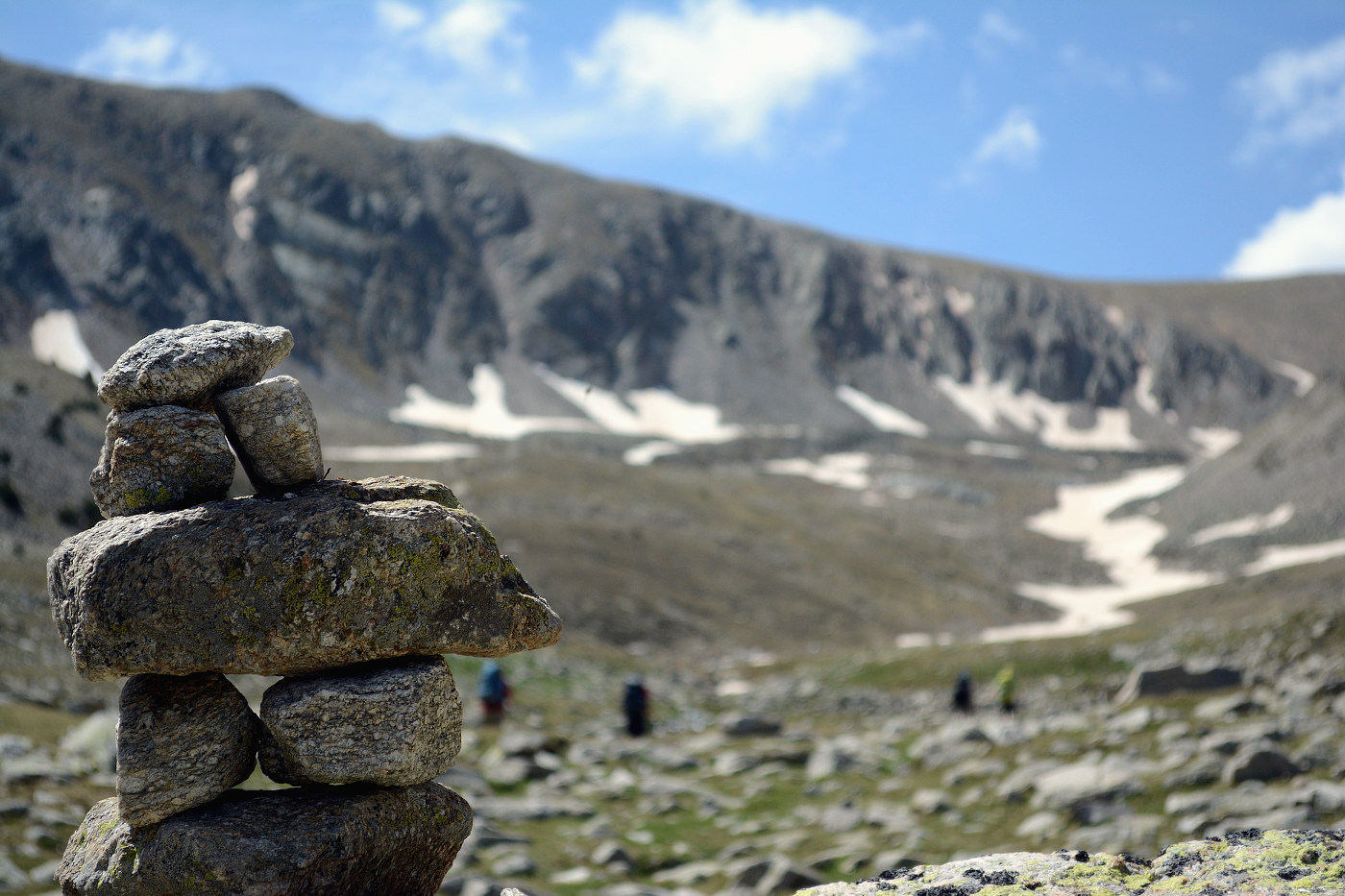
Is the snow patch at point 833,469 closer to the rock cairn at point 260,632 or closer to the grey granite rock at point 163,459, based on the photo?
the rock cairn at point 260,632

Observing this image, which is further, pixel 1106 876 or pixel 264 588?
pixel 264 588

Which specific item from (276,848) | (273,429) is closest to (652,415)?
(273,429)

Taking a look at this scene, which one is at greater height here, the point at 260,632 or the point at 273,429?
the point at 273,429

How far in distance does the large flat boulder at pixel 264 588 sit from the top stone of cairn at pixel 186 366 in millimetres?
1201

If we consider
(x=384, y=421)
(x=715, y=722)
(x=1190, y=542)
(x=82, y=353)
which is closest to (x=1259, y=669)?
(x=715, y=722)

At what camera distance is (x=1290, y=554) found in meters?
89.1

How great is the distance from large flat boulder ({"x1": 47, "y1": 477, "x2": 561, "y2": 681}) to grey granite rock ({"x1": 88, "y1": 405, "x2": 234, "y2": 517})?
0.39 metres

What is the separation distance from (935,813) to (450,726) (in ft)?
46.9

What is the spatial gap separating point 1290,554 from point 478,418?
410ft

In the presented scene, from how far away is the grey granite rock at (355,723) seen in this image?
29.8 feet

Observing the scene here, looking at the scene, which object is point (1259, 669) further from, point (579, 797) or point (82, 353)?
point (82, 353)

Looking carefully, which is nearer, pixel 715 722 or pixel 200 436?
pixel 200 436

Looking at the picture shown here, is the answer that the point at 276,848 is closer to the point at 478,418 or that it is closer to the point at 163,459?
the point at 163,459

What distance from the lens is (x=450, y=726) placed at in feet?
32.0
